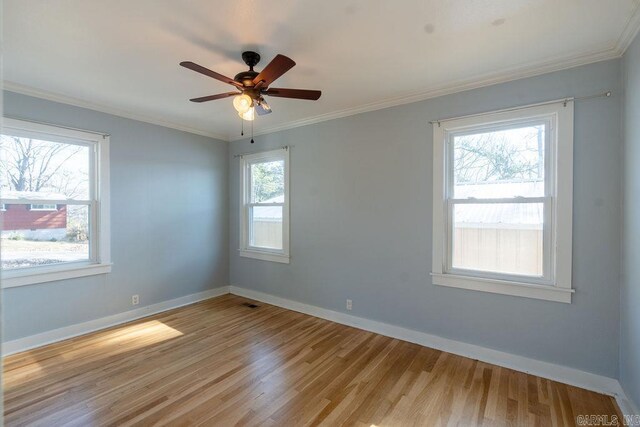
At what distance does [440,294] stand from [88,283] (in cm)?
380

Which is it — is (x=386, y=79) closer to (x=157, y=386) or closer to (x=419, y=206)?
(x=419, y=206)

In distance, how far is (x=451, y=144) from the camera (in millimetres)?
3215

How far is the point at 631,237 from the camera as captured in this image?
229 cm

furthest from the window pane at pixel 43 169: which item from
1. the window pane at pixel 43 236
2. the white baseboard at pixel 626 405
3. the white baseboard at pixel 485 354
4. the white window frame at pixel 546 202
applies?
the white baseboard at pixel 626 405

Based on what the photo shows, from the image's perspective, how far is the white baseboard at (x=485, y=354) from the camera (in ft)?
8.38

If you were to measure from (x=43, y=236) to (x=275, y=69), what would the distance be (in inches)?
120

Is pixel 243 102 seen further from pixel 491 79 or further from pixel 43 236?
pixel 43 236

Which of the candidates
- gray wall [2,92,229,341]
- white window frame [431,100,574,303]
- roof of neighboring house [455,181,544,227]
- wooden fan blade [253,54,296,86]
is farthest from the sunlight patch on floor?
roof of neighboring house [455,181,544,227]

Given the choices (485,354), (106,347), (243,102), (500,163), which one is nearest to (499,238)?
(500,163)

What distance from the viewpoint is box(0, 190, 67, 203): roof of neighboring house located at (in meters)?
3.16

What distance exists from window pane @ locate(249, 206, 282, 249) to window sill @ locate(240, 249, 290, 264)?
0.12 m

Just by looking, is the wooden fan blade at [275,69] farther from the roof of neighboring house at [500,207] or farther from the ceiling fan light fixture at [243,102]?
the roof of neighboring house at [500,207]

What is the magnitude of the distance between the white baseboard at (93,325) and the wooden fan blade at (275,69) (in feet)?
10.6

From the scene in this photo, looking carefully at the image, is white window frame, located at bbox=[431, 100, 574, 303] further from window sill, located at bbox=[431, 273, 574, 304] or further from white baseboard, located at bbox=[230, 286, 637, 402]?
white baseboard, located at bbox=[230, 286, 637, 402]
